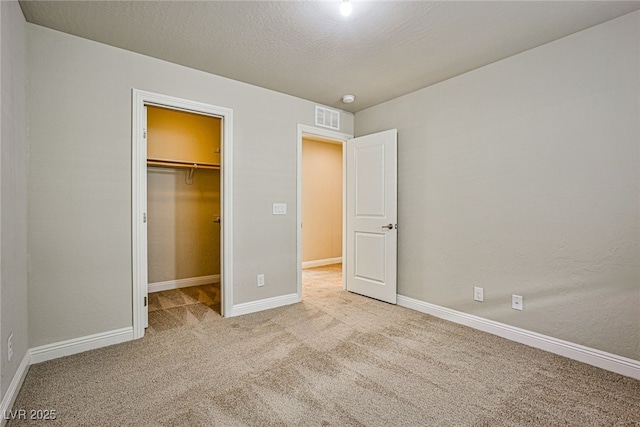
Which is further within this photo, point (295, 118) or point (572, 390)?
point (295, 118)

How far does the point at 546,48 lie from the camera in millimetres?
2432

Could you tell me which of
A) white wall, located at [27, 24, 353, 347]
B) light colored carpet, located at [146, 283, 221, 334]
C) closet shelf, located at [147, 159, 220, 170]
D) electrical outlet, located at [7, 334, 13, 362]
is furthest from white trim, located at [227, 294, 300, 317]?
closet shelf, located at [147, 159, 220, 170]

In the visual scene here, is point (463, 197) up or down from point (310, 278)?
up

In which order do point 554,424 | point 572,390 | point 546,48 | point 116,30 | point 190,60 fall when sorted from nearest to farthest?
point 554,424 < point 572,390 < point 116,30 < point 546,48 < point 190,60

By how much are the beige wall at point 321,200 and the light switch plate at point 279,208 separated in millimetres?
2208

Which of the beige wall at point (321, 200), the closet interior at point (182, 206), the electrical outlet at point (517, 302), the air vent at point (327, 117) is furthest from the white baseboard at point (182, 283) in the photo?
the electrical outlet at point (517, 302)

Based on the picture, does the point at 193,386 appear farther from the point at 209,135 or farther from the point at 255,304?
the point at 209,135

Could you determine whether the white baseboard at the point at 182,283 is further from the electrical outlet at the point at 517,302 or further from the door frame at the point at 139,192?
the electrical outlet at the point at 517,302

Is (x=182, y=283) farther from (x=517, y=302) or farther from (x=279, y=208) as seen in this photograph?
(x=517, y=302)

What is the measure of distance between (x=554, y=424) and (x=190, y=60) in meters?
3.59

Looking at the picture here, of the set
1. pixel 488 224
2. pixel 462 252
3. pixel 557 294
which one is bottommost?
pixel 557 294

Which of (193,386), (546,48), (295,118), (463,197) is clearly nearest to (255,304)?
(193,386)

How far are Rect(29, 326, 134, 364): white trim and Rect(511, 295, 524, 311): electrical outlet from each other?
323 centimetres

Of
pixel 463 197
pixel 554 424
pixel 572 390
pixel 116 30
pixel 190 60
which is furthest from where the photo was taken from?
pixel 463 197
